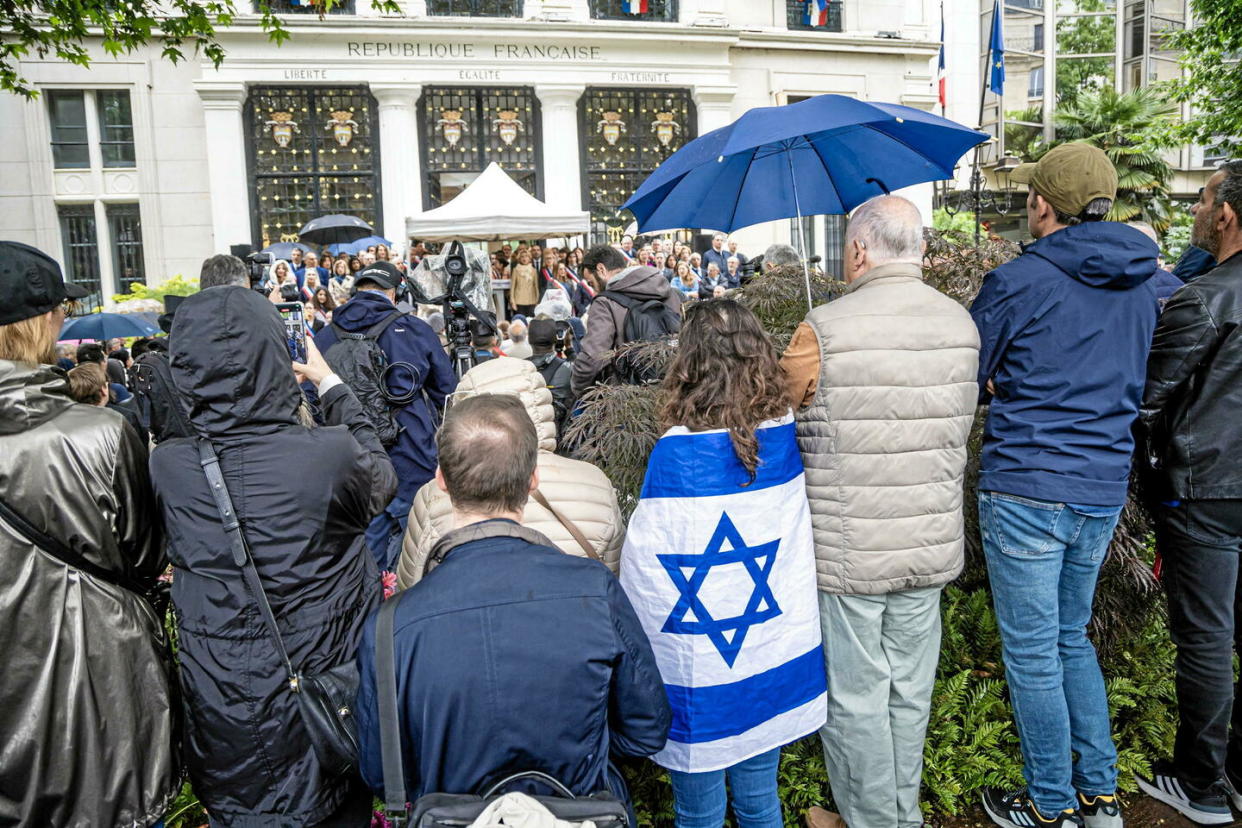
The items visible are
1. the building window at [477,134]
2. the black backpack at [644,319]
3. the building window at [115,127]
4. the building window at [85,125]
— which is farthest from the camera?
the building window at [477,134]

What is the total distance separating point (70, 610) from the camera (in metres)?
2.26

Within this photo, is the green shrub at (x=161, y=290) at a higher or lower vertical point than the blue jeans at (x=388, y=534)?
higher

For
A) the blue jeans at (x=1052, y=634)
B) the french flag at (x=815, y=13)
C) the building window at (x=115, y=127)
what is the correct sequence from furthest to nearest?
the french flag at (x=815, y=13) < the building window at (x=115, y=127) < the blue jeans at (x=1052, y=634)

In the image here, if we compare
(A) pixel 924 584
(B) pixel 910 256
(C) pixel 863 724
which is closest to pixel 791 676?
(C) pixel 863 724

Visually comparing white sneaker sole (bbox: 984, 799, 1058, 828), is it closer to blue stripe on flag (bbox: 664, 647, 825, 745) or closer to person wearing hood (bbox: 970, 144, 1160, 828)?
person wearing hood (bbox: 970, 144, 1160, 828)

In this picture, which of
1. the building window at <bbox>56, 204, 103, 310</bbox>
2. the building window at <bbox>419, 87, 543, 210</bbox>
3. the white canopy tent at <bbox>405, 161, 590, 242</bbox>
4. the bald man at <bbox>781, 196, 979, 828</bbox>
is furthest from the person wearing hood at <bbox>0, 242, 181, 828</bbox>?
the building window at <bbox>56, 204, 103, 310</bbox>

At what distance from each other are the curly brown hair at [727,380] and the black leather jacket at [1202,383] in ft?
4.99

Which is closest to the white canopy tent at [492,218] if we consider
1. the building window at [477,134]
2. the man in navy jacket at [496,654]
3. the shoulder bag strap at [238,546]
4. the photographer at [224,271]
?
the building window at [477,134]

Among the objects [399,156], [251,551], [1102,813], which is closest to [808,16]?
[399,156]

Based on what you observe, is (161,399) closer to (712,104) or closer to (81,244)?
(81,244)

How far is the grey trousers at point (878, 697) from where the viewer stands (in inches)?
107

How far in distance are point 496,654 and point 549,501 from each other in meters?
0.79

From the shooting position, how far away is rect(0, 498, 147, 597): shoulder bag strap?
219 centimetres

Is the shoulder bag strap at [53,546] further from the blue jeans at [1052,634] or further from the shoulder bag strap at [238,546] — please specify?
the blue jeans at [1052,634]
